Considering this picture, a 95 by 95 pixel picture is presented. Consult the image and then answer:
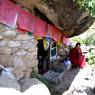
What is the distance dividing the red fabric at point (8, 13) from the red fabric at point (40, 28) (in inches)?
47.5

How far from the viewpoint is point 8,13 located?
830cm

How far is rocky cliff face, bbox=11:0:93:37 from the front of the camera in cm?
936

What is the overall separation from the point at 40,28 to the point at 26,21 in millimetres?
1016

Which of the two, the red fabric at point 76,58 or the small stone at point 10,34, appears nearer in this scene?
the small stone at point 10,34

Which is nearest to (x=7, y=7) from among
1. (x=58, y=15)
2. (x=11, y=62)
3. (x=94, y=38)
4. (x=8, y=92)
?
(x=11, y=62)

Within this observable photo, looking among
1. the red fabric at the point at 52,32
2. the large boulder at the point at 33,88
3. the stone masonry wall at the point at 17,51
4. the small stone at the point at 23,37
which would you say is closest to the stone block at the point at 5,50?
the stone masonry wall at the point at 17,51

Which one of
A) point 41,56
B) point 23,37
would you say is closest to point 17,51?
point 23,37

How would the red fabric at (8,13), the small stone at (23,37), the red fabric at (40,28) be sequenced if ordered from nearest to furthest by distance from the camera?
the red fabric at (8,13)
the small stone at (23,37)
the red fabric at (40,28)

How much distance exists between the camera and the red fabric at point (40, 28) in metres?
9.53

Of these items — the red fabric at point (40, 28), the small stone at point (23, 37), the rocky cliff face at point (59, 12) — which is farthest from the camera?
the red fabric at point (40, 28)

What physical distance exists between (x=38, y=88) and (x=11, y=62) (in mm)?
2055

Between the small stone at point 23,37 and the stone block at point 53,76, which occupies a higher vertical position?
the small stone at point 23,37

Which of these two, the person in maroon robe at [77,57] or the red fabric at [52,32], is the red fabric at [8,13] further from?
the person in maroon robe at [77,57]

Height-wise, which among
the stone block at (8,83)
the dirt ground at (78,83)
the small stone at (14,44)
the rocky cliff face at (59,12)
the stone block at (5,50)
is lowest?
the dirt ground at (78,83)
